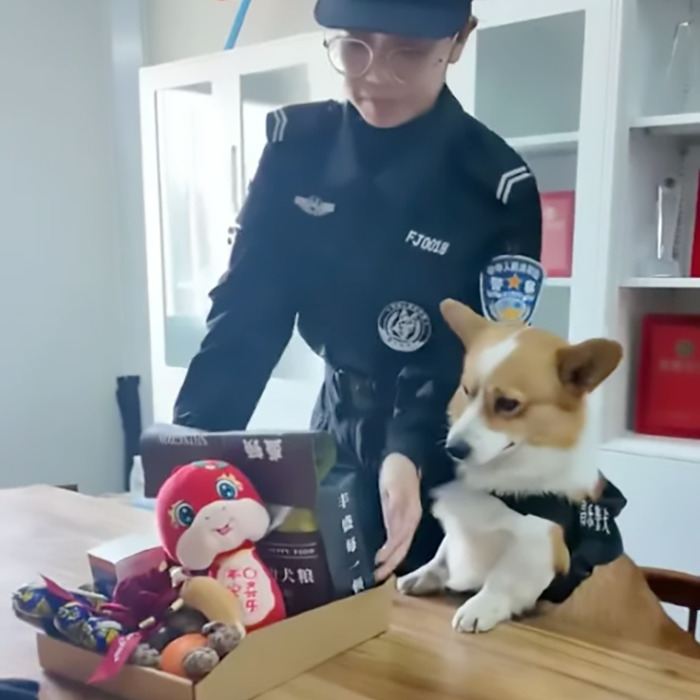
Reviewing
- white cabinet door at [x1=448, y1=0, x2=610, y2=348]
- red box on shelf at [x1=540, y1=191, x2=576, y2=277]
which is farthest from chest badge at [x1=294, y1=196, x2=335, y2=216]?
red box on shelf at [x1=540, y1=191, x2=576, y2=277]

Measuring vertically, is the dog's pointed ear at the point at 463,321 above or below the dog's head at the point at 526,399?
above

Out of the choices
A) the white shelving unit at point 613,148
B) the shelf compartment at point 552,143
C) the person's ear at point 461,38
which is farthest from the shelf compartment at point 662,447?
the person's ear at point 461,38

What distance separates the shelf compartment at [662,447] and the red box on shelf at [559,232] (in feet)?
1.15

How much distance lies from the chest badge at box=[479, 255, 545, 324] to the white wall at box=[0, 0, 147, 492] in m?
2.41

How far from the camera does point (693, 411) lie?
5.50 ft

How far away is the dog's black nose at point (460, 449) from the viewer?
0.89 m

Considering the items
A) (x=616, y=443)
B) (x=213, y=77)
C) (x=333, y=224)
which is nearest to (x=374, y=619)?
(x=333, y=224)

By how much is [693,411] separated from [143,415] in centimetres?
219

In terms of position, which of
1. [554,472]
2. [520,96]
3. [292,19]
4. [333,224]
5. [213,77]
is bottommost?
[554,472]

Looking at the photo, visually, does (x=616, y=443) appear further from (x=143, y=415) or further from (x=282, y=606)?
(x=143, y=415)

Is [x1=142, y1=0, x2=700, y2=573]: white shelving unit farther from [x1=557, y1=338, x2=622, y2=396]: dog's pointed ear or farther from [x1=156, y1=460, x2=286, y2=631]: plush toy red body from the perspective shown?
[x1=156, y1=460, x2=286, y2=631]: plush toy red body

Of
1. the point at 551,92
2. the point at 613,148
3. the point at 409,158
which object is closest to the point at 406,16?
the point at 409,158

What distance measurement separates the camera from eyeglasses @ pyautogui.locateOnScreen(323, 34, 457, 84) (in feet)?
3.25

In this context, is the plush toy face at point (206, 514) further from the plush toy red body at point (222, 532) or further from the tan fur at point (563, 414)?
the tan fur at point (563, 414)
